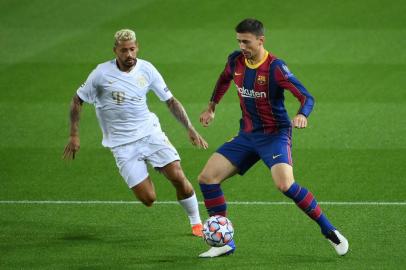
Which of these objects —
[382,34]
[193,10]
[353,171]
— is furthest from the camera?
[193,10]

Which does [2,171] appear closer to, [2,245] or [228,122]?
[2,245]

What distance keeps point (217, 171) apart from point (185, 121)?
0.67 meters

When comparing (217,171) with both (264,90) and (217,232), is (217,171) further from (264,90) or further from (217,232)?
(264,90)

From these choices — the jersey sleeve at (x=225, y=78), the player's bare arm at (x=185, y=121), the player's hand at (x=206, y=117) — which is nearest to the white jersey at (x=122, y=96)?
the player's bare arm at (x=185, y=121)

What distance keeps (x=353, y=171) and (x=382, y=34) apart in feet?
20.5

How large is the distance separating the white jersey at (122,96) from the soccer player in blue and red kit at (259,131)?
2.85 feet

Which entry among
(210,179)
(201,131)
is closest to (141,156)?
(210,179)

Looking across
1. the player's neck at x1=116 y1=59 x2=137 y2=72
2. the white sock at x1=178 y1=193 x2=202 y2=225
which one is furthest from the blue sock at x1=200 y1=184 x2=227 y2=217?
the player's neck at x1=116 y1=59 x2=137 y2=72

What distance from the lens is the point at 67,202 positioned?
10836mm

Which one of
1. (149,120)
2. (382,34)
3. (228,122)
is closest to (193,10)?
(382,34)

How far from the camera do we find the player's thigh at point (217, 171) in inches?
356

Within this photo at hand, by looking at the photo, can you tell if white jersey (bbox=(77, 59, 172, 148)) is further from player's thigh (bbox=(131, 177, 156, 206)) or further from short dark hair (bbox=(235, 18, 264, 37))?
short dark hair (bbox=(235, 18, 264, 37))

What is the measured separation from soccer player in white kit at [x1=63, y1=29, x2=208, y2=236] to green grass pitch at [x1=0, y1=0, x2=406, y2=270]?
0.73 meters

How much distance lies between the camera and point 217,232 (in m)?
8.65
